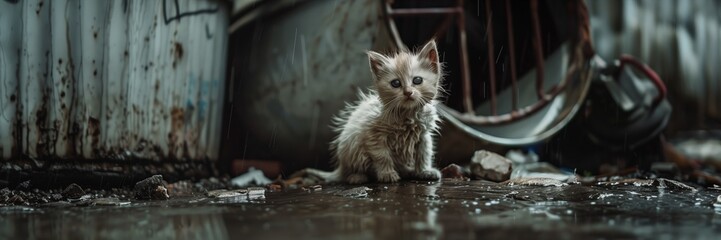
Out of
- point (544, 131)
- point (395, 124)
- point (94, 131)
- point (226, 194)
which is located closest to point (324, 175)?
point (395, 124)

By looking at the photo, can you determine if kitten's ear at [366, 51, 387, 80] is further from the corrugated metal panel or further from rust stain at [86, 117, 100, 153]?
rust stain at [86, 117, 100, 153]

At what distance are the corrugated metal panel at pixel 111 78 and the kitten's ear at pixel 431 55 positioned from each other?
200cm

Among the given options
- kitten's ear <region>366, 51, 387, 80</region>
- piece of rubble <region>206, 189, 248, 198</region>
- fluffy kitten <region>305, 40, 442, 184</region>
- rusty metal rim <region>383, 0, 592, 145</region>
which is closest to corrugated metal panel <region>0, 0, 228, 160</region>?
piece of rubble <region>206, 189, 248, 198</region>

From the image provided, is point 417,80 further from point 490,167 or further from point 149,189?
point 149,189

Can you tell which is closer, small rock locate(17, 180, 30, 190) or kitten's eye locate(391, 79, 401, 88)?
small rock locate(17, 180, 30, 190)

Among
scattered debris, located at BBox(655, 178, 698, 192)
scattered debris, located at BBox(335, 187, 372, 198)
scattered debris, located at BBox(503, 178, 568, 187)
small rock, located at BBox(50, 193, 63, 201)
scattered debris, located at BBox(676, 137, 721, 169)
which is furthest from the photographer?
scattered debris, located at BBox(676, 137, 721, 169)

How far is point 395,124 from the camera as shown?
3.86 meters

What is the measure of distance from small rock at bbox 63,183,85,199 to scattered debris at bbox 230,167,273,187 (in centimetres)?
143

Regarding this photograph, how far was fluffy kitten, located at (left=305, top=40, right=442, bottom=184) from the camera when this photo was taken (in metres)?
3.69

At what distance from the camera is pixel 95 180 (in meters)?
3.94

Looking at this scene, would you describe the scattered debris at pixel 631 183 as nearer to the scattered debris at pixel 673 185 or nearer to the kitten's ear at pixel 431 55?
the scattered debris at pixel 673 185

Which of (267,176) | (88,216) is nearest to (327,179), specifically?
(267,176)

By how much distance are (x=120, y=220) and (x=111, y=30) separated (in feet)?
6.21

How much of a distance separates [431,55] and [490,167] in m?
1.02
